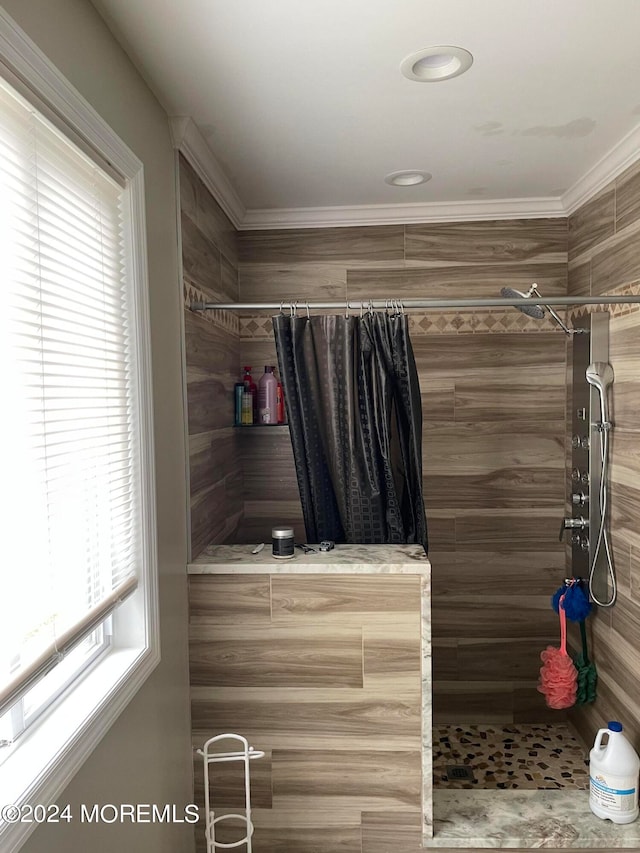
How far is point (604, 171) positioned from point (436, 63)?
110 cm

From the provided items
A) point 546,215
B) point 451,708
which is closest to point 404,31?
point 546,215

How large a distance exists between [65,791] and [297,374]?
1.43m

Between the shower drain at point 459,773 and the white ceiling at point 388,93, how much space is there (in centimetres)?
246

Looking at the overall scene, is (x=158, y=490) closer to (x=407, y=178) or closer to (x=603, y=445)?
(x=407, y=178)

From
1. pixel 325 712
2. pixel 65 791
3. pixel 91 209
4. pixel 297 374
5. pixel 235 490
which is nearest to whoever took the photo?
pixel 65 791

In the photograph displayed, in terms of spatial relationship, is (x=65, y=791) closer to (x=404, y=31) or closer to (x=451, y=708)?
(x=404, y=31)

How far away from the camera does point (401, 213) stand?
3.00 m

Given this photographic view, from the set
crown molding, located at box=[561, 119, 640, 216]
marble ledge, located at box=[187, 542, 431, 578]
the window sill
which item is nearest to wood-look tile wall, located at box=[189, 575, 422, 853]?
marble ledge, located at box=[187, 542, 431, 578]

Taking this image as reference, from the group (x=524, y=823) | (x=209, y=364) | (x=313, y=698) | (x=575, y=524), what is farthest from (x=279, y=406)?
(x=524, y=823)

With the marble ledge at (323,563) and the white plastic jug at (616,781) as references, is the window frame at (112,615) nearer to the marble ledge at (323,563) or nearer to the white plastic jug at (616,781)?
the marble ledge at (323,563)

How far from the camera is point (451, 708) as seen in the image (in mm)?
3129

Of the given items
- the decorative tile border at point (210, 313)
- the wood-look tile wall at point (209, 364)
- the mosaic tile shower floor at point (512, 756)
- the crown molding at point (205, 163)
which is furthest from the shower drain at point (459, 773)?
the crown molding at point (205, 163)

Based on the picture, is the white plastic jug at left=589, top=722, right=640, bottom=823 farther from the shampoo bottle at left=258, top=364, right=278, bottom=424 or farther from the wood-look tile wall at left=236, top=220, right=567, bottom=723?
the shampoo bottle at left=258, top=364, right=278, bottom=424

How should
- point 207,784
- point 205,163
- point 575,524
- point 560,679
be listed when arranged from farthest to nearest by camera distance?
1. point 575,524
2. point 560,679
3. point 205,163
4. point 207,784
